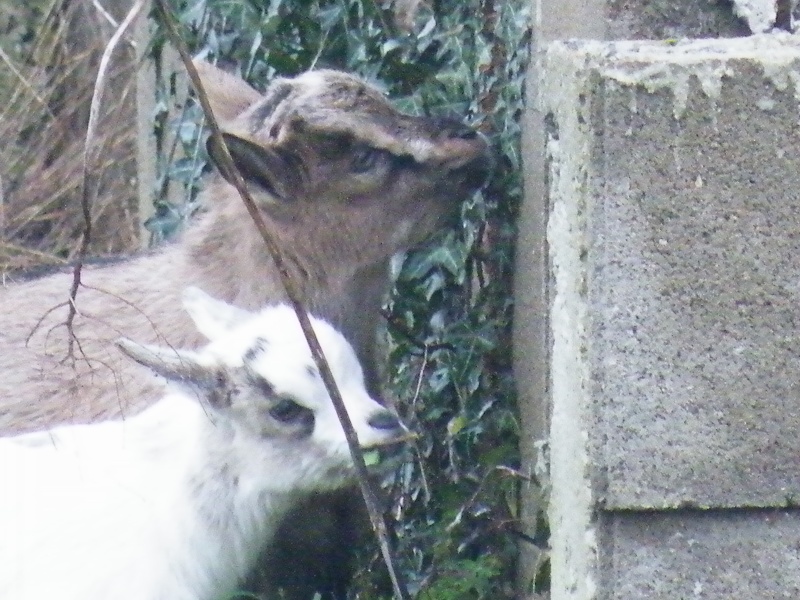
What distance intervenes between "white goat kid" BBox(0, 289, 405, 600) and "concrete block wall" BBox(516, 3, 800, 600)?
784mm

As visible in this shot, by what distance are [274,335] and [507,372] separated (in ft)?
3.84

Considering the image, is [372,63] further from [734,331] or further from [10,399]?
[734,331]

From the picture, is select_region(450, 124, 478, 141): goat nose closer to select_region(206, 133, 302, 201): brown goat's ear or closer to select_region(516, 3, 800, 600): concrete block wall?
select_region(206, 133, 302, 201): brown goat's ear

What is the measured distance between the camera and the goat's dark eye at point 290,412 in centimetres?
303

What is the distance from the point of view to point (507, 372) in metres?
4.13

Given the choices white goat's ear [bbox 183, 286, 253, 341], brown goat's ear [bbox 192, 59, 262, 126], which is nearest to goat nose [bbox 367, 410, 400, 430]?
white goat's ear [bbox 183, 286, 253, 341]

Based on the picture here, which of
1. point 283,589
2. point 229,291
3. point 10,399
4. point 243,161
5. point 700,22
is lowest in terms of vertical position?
point 283,589

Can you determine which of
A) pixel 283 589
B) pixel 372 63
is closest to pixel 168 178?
pixel 372 63

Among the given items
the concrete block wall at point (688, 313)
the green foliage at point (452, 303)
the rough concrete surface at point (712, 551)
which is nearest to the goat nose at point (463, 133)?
the green foliage at point (452, 303)

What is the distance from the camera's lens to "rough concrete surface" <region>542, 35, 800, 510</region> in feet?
7.25

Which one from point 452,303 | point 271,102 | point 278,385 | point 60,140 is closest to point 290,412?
point 278,385

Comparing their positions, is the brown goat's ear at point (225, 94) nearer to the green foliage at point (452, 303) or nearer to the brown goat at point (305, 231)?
the brown goat at point (305, 231)

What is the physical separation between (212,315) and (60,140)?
6.64 metres

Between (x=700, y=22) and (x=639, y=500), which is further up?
(x=700, y=22)
